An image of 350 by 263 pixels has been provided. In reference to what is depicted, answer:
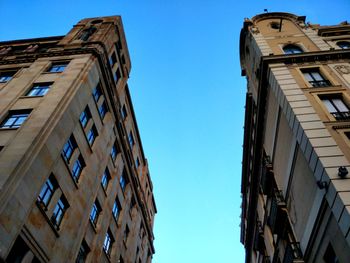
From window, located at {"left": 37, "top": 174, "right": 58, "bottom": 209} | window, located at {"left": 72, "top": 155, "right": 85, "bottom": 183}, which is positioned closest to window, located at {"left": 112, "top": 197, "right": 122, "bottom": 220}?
window, located at {"left": 72, "top": 155, "right": 85, "bottom": 183}

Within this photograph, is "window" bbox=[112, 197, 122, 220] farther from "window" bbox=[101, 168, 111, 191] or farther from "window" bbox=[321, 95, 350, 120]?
"window" bbox=[321, 95, 350, 120]

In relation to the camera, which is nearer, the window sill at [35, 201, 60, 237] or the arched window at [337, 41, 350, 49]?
the window sill at [35, 201, 60, 237]

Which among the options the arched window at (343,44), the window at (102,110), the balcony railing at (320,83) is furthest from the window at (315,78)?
the window at (102,110)

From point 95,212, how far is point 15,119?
959cm

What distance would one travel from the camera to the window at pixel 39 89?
22.7m

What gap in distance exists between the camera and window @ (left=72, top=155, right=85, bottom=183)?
20641 mm

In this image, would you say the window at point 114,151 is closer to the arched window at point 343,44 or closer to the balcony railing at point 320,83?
the balcony railing at point 320,83

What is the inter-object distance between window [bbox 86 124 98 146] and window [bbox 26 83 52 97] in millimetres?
4745

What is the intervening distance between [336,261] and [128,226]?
23928 mm

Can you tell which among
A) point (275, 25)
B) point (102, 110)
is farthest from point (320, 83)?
point (102, 110)

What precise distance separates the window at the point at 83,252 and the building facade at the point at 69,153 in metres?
0.07

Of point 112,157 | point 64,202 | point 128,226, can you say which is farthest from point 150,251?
point 64,202

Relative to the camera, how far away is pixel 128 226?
105ft

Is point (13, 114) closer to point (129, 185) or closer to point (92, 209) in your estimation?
point (92, 209)
